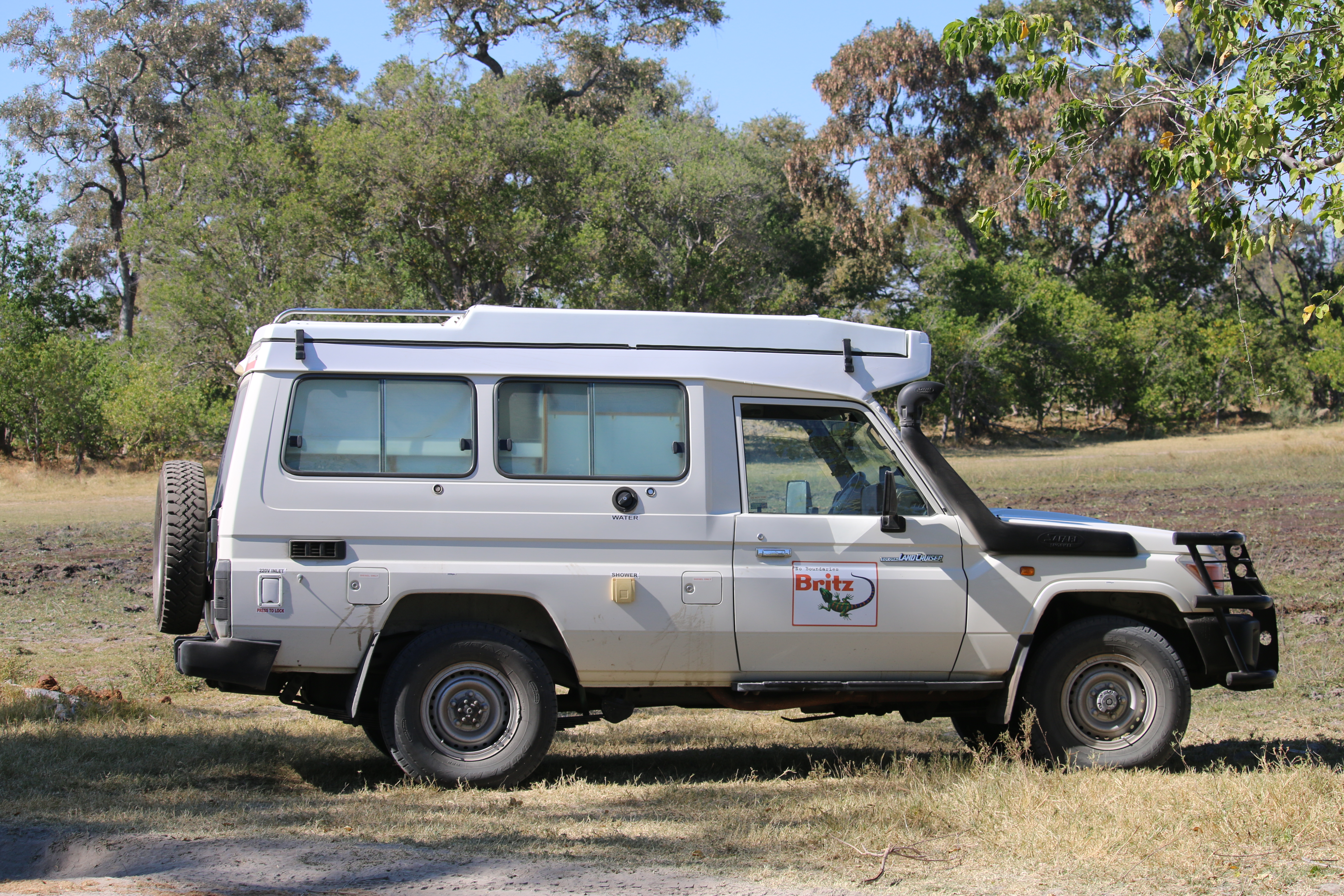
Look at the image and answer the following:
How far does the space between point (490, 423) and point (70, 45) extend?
168 feet

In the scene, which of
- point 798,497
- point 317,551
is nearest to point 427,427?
point 317,551

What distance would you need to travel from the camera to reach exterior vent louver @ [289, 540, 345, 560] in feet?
19.8

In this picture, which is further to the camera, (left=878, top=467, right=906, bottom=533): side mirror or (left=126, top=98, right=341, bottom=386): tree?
(left=126, top=98, right=341, bottom=386): tree

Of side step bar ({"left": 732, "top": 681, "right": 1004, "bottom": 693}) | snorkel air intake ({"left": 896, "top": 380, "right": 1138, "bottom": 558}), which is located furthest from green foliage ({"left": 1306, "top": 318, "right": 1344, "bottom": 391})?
side step bar ({"left": 732, "top": 681, "right": 1004, "bottom": 693})

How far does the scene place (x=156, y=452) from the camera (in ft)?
125

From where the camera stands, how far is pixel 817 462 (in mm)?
6434

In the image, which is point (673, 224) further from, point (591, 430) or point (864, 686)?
point (864, 686)

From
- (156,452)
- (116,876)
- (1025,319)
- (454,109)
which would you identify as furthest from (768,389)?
(1025,319)

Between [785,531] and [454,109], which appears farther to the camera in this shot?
[454,109]

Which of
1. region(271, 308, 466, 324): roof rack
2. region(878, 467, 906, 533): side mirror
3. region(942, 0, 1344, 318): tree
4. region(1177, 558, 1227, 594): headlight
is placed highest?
region(942, 0, 1344, 318): tree

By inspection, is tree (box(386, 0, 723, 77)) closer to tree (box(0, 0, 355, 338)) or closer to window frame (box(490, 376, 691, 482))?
tree (box(0, 0, 355, 338))

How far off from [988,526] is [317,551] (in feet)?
11.4

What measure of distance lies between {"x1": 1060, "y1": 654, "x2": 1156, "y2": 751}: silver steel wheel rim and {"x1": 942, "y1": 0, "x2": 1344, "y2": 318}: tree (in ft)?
8.75

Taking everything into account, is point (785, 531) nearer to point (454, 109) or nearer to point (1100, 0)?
point (454, 109)
